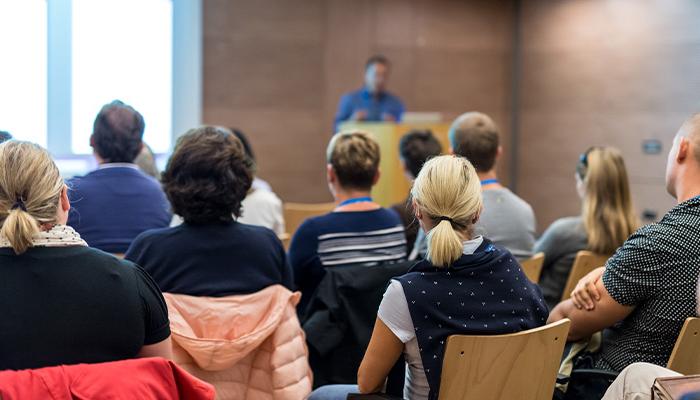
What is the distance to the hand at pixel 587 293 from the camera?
8.14 ft

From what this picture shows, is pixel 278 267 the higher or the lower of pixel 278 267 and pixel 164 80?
the lower

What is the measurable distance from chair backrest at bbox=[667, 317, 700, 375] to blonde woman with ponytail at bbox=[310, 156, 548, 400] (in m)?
0.36

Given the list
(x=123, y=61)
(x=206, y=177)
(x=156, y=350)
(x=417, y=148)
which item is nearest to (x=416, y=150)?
(x=417, y=148)

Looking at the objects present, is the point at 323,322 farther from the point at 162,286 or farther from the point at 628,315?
the point at 628,315

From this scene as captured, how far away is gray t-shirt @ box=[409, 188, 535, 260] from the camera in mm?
3504

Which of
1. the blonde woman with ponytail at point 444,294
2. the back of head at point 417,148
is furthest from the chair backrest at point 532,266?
the blonde woman with ponytail at point 444,294

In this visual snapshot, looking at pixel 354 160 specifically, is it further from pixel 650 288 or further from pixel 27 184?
pixel 27 184

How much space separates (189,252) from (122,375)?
837 mm

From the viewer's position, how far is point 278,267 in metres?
2.73

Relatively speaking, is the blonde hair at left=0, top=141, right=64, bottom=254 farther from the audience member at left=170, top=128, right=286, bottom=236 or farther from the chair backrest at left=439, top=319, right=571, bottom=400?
the audience member at left=170, top=128, right=286, bottom=236

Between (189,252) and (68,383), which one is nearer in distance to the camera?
(68,383)

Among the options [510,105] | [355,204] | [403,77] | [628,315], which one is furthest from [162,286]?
[510,105]

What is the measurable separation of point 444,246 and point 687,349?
29.1 inches

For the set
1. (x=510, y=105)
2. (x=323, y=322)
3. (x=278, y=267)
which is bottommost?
(x=323, y=322)
